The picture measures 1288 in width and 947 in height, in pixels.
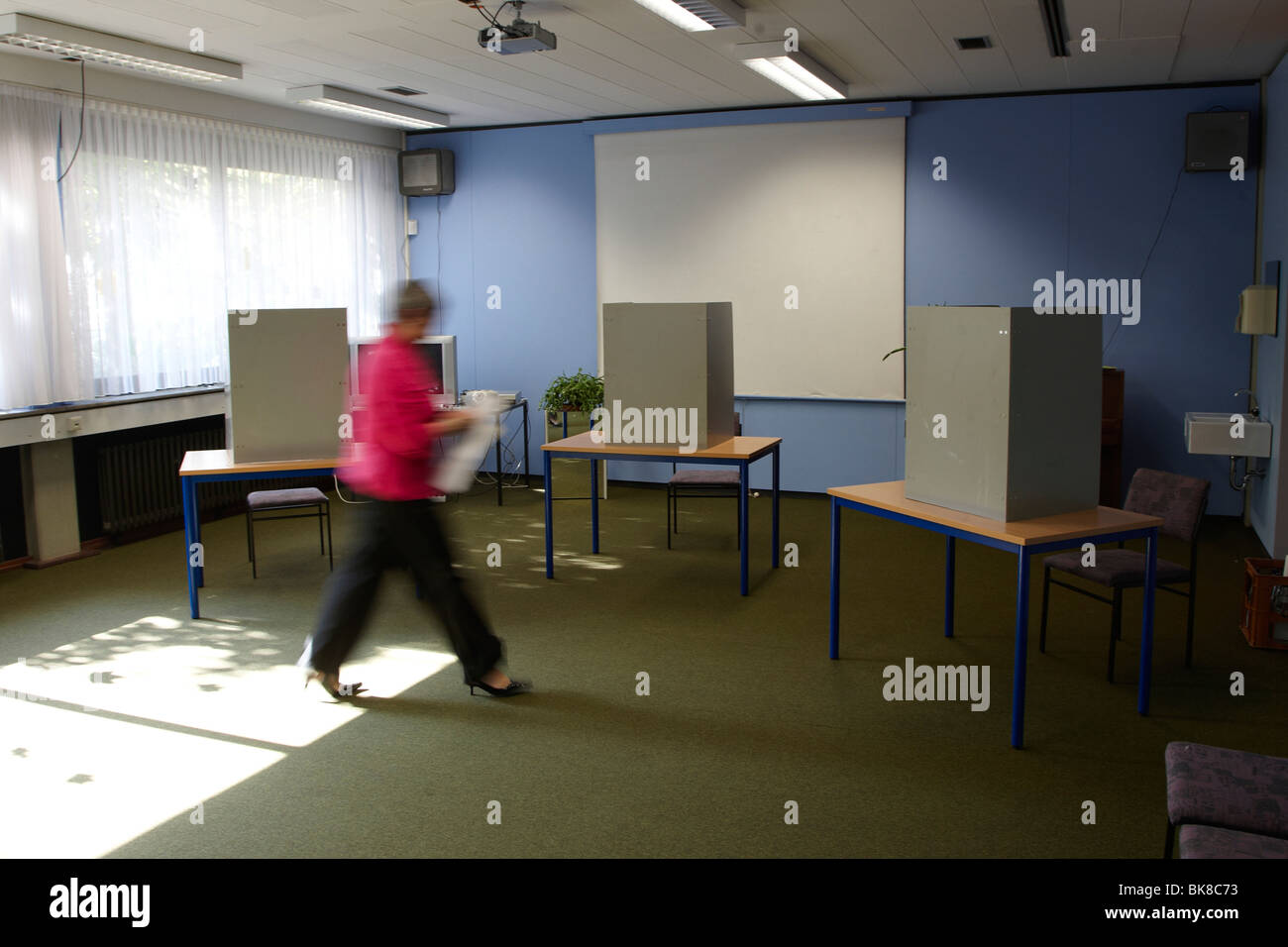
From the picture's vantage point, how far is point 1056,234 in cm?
750

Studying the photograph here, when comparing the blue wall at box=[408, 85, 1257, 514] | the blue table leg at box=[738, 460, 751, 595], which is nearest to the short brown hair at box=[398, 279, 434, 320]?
the blue table leg at box=[738, 460, 751, 595]

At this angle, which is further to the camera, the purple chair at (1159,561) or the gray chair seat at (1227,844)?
the purple chair at (1159,561)

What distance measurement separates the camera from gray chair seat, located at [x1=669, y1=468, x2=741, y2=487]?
253 inches

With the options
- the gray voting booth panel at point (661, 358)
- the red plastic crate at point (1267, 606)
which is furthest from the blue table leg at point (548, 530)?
the red plastic crate at point (1267, 606)

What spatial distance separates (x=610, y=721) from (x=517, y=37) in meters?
3.32

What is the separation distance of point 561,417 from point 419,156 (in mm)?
2807

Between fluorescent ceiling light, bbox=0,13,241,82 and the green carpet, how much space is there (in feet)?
9.45

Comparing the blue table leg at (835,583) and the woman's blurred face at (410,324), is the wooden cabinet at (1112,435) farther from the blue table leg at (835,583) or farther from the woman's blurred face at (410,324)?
the woman's blurred face at (410,324)

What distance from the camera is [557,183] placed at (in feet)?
29.2

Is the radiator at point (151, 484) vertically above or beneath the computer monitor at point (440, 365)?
beneath

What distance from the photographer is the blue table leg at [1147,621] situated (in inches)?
153

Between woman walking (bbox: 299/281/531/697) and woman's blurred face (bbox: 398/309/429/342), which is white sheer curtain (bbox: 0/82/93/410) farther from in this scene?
woman's blurred face (bbox: 398/309/429/342)

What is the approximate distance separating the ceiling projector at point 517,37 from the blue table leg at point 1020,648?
3.39 meters

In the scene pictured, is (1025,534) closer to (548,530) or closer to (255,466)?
(548,530)
